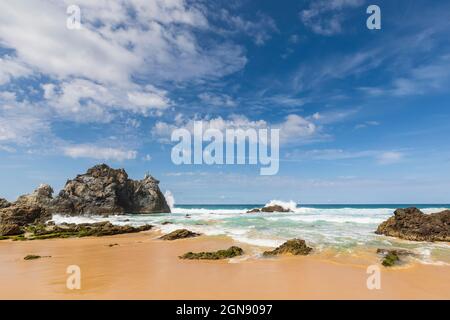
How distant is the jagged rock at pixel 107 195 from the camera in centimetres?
5744

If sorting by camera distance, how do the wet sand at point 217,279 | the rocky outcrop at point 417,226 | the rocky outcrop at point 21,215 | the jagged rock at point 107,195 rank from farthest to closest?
the jagged rock at point 107,195
the rocky outcrop at point 21,215
the rocky outcrop at point 417,226
the wet sand at point 217,279

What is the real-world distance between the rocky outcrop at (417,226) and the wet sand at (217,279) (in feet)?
26.7

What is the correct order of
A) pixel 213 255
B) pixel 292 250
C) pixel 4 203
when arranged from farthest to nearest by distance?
pixel 4 203
pixel 292 250
pixel 213 255

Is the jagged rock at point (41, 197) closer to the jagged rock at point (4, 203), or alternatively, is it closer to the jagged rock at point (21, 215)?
the jagged rock at point (4, 203)

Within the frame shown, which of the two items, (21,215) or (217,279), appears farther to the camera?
(21,215)

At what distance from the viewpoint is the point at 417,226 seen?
64.6 ft

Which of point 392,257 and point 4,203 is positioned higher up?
point 4,203

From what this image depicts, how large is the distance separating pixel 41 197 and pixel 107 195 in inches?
466

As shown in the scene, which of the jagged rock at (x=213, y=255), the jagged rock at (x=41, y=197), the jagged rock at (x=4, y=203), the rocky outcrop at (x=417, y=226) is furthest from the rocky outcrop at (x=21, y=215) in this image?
the rocky outcrop at (x=417, y=226)

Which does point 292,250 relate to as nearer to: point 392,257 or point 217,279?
point 392,257

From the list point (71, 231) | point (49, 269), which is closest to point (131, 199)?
point (71, 231)

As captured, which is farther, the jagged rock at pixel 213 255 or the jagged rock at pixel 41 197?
the jagged rock at pixel 41 197

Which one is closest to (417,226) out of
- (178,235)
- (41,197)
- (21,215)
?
(178,235)
